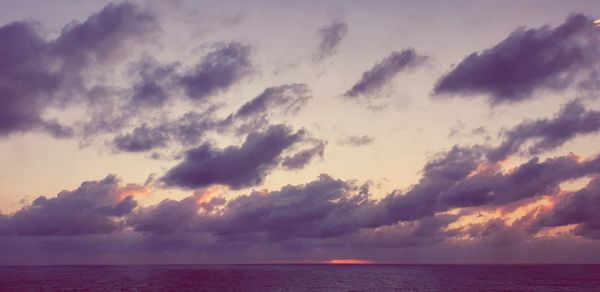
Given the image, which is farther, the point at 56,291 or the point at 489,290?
the point at 489,290

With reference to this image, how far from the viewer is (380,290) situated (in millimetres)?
153000

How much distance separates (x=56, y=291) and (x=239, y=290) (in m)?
49.9

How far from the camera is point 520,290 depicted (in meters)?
151

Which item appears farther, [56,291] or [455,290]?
[455,290]

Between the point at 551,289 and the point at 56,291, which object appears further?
the point at 551,289

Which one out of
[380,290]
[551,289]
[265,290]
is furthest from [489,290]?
[265,290]

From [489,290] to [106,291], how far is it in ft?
359

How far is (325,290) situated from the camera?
153000mm

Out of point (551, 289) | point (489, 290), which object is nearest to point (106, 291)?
point (489, 290)

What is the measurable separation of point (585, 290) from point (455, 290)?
37157 millimetres

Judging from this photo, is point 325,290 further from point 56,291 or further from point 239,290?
point 56,291

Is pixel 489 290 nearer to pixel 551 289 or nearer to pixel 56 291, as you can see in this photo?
pixel 551 289

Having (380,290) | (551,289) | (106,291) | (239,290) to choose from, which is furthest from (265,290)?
(551,289)

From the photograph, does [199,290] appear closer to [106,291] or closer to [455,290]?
[106,291]
